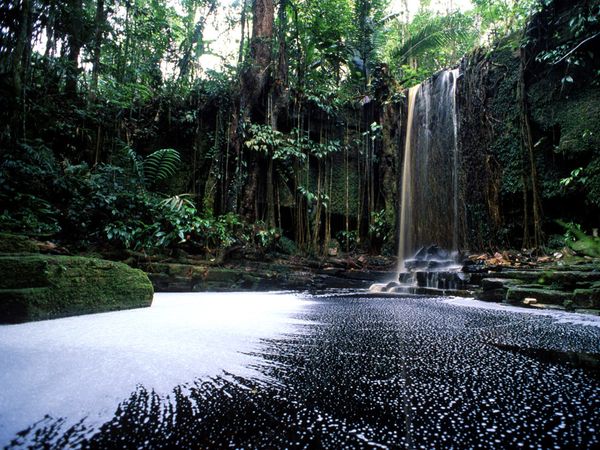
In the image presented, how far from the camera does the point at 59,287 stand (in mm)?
1931

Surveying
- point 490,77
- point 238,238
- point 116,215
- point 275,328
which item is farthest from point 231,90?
point 275,328

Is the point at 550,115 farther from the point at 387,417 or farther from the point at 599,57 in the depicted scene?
the point at 387,417

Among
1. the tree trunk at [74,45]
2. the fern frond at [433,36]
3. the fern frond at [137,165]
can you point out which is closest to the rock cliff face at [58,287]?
the fern frond at [137,165]

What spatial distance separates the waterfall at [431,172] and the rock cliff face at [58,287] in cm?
545

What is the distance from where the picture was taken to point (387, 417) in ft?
2.08

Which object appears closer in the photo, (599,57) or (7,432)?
(7,432)

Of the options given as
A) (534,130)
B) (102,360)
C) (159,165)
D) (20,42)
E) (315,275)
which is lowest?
(315,275)

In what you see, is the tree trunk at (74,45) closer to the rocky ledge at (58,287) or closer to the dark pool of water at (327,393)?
the rocky ledge at (58,287)

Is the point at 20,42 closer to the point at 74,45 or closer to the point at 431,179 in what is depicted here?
the point at 74,45

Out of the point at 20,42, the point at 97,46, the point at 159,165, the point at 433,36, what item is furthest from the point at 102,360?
the point at 433,36

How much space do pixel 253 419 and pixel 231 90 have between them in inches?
288

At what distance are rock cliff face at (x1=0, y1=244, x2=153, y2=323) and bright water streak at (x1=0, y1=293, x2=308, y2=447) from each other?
0.43ft

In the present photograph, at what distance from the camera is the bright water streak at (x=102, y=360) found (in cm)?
68

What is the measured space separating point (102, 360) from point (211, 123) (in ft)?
23.3
